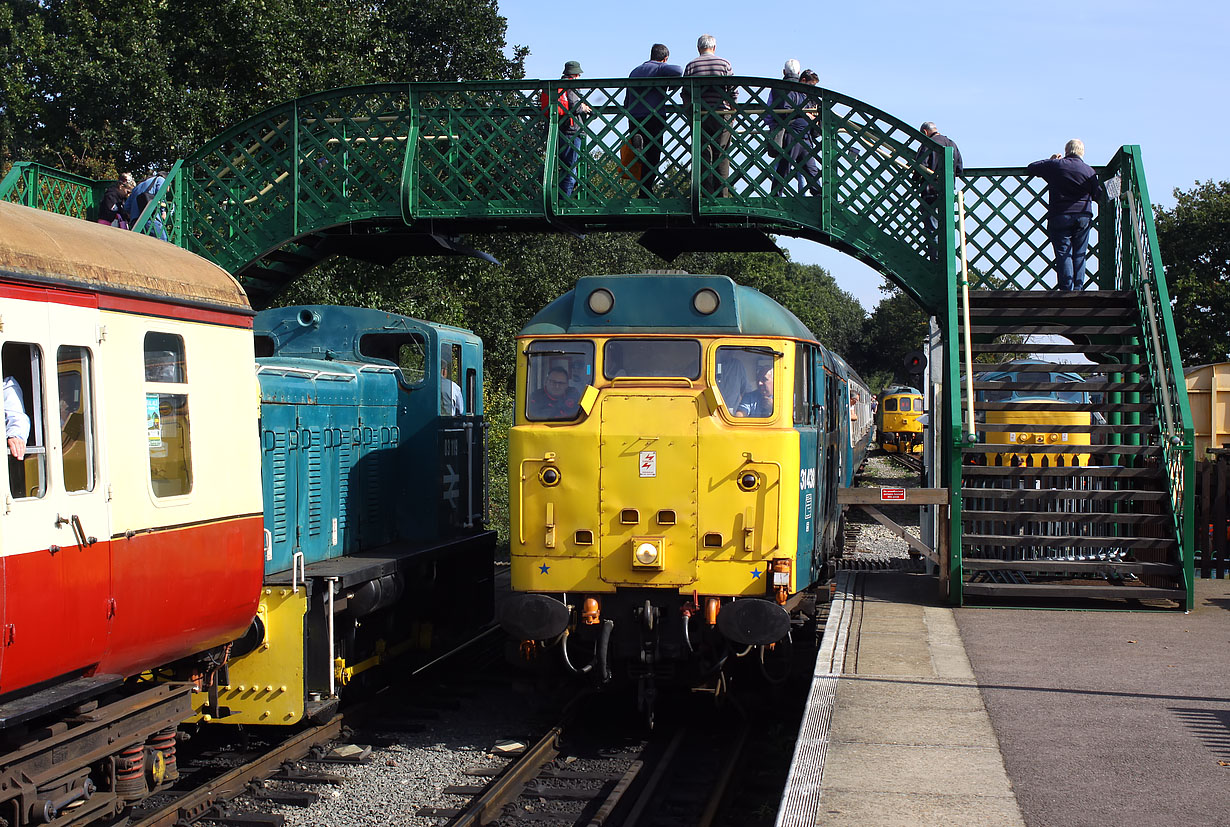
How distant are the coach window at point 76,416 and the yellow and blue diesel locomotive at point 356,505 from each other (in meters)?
2.57

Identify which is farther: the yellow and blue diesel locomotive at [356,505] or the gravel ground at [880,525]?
the gravel ground at [880,525]

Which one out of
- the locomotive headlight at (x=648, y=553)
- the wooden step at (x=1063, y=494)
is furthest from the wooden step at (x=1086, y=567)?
the locomotive headlight at (x=648, y=553)

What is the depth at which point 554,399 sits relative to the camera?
327 inches

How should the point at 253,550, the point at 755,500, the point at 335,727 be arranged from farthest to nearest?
the point at 335,727
the point at 755,500
the point at 253,550

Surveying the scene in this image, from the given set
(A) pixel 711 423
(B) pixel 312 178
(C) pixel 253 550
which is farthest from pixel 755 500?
(B) pixel 312 178

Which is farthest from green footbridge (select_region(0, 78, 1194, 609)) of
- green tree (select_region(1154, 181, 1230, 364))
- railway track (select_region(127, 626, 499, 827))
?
green tree (select_region(1154, 181, 1230, 364))

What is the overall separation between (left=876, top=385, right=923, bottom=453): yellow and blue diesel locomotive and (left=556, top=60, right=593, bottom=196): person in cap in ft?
101

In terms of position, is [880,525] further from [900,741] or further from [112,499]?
[112,499]

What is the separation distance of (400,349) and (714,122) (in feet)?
15.6

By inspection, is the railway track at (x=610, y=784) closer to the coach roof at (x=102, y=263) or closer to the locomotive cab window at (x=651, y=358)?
the locomotive cab window at (x=651, y=358)

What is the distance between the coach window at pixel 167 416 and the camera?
5961 millimetres

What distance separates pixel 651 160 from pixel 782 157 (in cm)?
151

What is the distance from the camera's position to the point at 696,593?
7.96 meters

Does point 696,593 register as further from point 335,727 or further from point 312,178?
point 312,178
